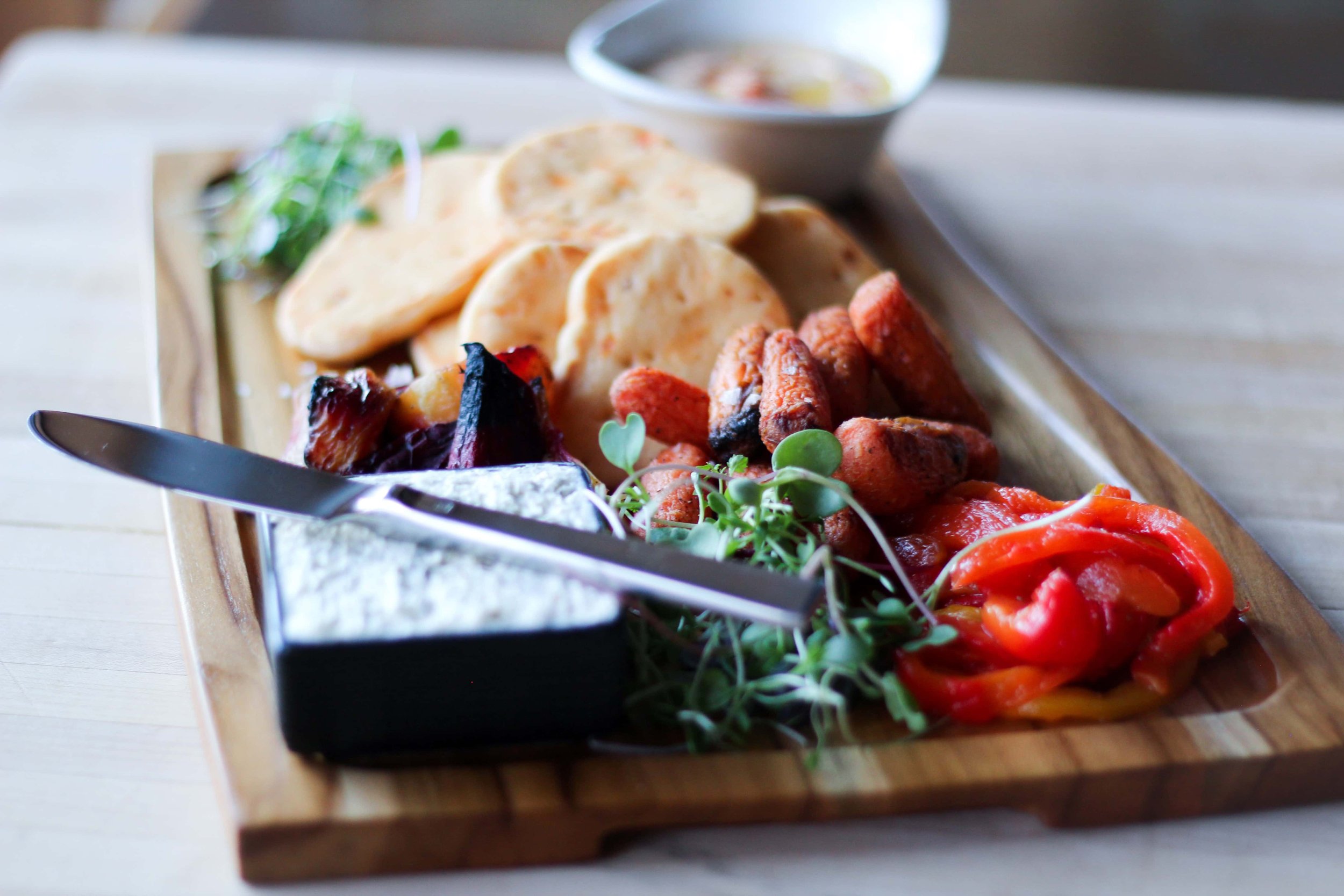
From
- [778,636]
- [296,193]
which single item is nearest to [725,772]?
[778,636]

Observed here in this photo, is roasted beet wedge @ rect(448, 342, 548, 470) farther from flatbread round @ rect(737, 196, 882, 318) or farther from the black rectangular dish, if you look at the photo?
flatbread round @ rect(737, 196, 882, 318)

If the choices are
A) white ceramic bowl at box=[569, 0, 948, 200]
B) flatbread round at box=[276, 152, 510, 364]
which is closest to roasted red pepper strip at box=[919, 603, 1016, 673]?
flatbread round at box=[276, 152, 510, 364]

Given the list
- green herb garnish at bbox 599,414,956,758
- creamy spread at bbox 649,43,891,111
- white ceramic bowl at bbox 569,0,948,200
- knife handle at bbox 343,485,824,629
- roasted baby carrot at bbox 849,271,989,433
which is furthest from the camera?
creamy spread at bbox 649,43,891,111

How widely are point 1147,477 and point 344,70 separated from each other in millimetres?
2466

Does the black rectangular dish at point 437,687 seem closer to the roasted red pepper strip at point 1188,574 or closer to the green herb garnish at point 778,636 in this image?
the green herb garnish at point 778,636

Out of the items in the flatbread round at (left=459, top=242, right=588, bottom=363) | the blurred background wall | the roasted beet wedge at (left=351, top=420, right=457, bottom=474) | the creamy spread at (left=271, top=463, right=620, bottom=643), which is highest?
the creamy spread at (left=271, top=463, right=620, bottom=643)

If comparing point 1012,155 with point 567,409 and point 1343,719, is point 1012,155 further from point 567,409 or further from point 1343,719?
point 1343,719

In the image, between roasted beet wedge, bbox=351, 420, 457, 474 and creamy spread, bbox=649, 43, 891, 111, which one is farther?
creamy spread, bbox=649, 43, 891, 111

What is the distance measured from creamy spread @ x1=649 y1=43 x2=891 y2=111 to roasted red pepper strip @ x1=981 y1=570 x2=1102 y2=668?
1.44 meters

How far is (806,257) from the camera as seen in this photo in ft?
6.82

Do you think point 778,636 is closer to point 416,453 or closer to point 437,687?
point 437,687

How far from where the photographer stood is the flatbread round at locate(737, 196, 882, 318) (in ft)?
6.68

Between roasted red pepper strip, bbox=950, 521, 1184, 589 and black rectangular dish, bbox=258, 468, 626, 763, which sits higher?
roasted red pepper strip, bbox=950, 521, 1184, 589

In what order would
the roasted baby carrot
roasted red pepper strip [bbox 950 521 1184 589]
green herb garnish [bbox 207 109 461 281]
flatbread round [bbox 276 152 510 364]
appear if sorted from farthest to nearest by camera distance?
green herb garnish [bbox 207 109 461 281]
flatbread round [bbox 276 152 510 364]
the roasted baby carrot
roasted red pepper strip [bbox 950 521 1184 589]
